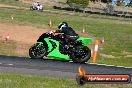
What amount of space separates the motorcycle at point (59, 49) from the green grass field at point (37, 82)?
16.6 ft

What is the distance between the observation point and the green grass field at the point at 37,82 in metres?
12.0

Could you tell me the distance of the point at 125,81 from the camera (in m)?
12.5

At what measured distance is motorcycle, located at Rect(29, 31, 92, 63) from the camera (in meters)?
18.6

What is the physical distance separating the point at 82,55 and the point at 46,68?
2.90 metres

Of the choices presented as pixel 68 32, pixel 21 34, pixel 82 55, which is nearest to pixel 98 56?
pixel 21 34

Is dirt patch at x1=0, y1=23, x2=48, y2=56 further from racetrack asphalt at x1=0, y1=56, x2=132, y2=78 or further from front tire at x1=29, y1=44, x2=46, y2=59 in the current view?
racetrack asphalt at x1=0, y1=56, x2=132, y2=78

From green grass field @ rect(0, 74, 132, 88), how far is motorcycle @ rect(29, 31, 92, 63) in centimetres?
506

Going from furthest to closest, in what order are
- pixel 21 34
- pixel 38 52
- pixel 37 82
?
1. pixel 21 34
2. pixel 38 52
3. pixel 37 82

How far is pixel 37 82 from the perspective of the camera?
12.6 metres

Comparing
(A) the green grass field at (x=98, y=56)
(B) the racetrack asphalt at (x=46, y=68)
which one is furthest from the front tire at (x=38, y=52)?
(A) the green grass field at (x=98, y=56)

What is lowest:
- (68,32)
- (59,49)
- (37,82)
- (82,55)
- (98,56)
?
(98,56)

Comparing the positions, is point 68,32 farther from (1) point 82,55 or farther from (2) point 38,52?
(2) point 38,52

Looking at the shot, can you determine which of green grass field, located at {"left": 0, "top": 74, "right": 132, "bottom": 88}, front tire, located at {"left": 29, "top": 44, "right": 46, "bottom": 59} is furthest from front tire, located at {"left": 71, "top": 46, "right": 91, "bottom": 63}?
green grass field, located at {"left": 0, "top": 74, "right": 132, "bottom": 88}

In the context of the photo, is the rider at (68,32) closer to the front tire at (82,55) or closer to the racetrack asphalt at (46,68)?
the front tire at (82,55)
